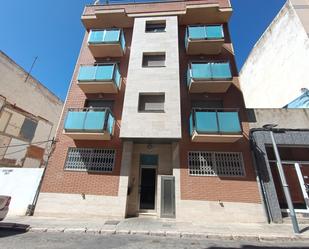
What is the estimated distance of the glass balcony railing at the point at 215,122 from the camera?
935cm

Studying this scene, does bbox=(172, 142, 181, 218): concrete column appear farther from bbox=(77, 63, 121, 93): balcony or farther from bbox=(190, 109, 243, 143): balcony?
bbox=(77, 63, 121, 93): balcony

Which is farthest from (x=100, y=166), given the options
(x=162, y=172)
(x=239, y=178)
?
(x=239, y=178)

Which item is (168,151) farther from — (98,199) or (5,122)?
(5,122)

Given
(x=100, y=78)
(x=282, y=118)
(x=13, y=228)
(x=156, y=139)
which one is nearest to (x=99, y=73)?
(x=100, y=78)

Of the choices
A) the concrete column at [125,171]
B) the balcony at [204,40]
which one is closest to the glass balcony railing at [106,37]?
the balcony at [204,40]

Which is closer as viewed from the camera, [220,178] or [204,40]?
[220,178]

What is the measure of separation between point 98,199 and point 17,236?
150 inches

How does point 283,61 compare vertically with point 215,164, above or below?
above

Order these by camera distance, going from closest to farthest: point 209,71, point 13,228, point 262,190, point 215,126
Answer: point 13,228, point 262,190, point 215,126, point 209,71

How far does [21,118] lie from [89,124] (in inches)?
452

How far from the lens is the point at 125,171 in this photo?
393 inches

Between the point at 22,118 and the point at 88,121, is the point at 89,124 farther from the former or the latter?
the point at 22,118

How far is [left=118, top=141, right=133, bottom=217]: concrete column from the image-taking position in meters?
9.49

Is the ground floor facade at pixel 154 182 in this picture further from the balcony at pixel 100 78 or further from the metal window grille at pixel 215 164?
the balcony at pixel 100 78
